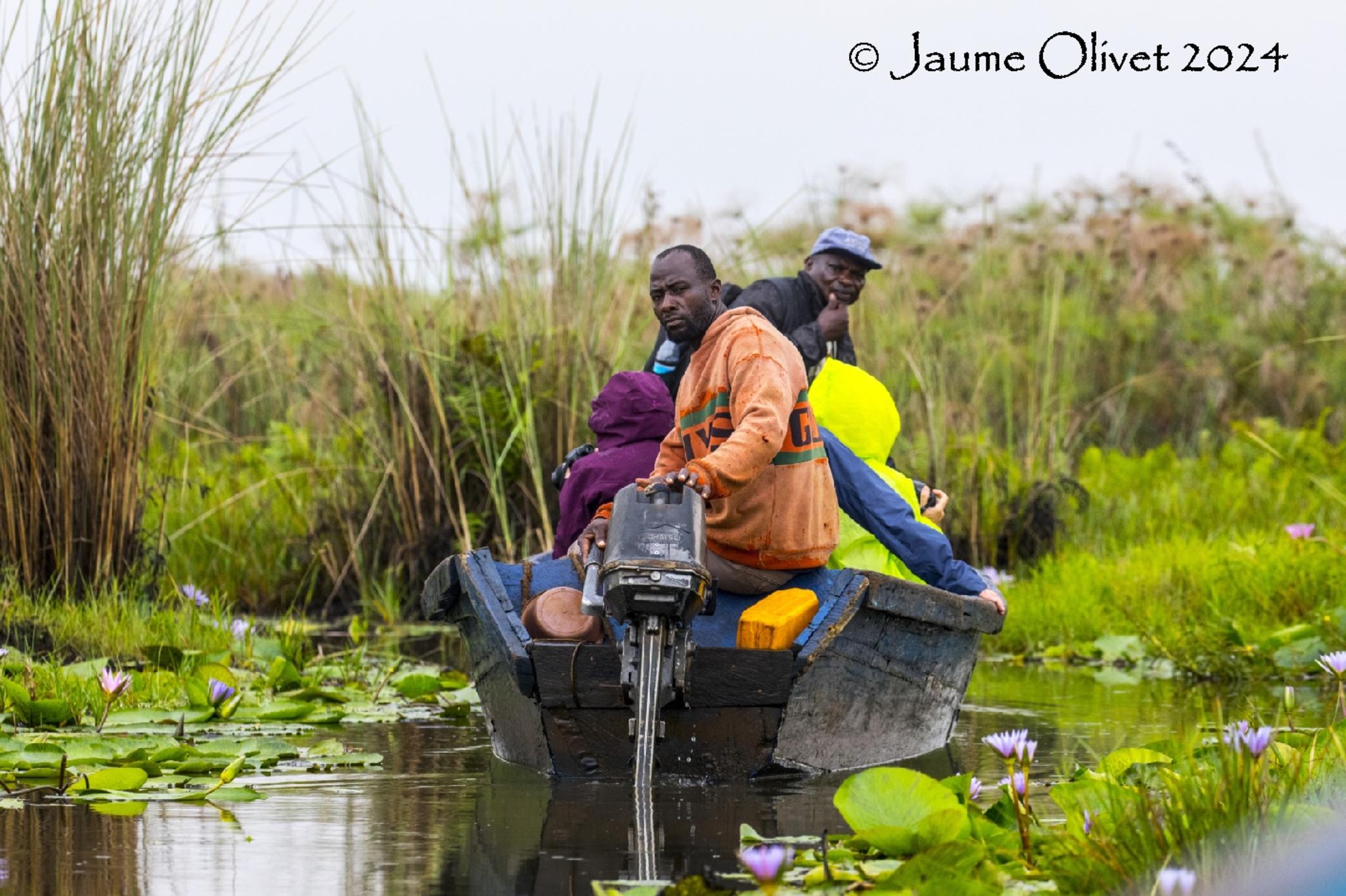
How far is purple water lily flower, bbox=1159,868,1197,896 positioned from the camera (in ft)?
10.3

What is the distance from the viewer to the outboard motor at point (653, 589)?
5.20 meters

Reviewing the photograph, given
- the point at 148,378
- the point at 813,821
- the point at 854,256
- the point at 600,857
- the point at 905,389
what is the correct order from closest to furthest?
the point at 600,857 < the point at 813,821 < the point at 854,256 < the point at 148,378 < the point at 905,389

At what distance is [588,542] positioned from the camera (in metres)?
6.11

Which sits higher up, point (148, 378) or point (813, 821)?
point (148, 378)

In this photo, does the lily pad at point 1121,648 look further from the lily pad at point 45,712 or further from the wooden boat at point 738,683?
the lily pad at point 45,712

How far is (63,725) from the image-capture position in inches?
249

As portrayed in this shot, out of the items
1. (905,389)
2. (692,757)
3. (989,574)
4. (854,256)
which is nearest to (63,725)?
(692,757)

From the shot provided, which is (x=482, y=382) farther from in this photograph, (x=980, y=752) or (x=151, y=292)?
(x=980, y=752)

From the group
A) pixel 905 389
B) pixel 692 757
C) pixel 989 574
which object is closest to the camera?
pixel 692 757

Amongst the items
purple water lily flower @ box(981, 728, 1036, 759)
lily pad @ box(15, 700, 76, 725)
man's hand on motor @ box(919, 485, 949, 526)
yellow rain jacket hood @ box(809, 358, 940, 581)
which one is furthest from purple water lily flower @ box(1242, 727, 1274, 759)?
lily pad @ box(15, 700, 76, 725)

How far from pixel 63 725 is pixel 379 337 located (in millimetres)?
4220

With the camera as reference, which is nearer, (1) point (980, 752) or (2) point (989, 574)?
(1) point (980, 752)

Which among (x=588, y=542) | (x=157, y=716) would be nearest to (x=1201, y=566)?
(x=588, y=542)

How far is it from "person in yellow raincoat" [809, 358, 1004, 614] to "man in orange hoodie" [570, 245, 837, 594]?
1.48 ft
